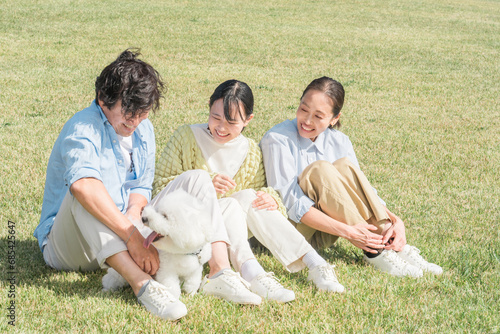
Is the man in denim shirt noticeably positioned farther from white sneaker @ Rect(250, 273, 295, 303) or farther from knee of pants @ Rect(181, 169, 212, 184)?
white sneaker @ Rect(250, 273, 295, 303)

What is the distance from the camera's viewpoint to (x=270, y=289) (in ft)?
11.8

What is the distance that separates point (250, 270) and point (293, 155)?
116cm

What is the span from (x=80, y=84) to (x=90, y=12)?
34.0 feet

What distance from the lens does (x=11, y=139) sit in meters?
7.40

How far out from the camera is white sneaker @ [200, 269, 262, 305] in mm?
3457

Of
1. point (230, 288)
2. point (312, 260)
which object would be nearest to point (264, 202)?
point (312, 260)

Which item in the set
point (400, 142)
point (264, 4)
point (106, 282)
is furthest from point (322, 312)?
point (264, 4)

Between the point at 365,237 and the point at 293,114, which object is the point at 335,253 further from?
the point at 293,114

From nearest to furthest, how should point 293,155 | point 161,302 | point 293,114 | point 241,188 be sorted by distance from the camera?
point 161,302
point 241,188
point 293,155
point 293,114

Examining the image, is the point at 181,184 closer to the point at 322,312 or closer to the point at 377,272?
the point at 322,312

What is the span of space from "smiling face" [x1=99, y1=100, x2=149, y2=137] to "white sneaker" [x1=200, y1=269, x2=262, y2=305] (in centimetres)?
107

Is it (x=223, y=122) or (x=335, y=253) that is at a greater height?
(x=223, y=122)

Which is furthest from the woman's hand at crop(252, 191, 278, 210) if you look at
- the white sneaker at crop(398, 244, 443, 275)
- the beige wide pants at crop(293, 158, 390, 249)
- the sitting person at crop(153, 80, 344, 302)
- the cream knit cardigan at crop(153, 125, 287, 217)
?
the white sneaker at crop(398, 244, 443, 275)

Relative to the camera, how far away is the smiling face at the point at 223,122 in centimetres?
411
